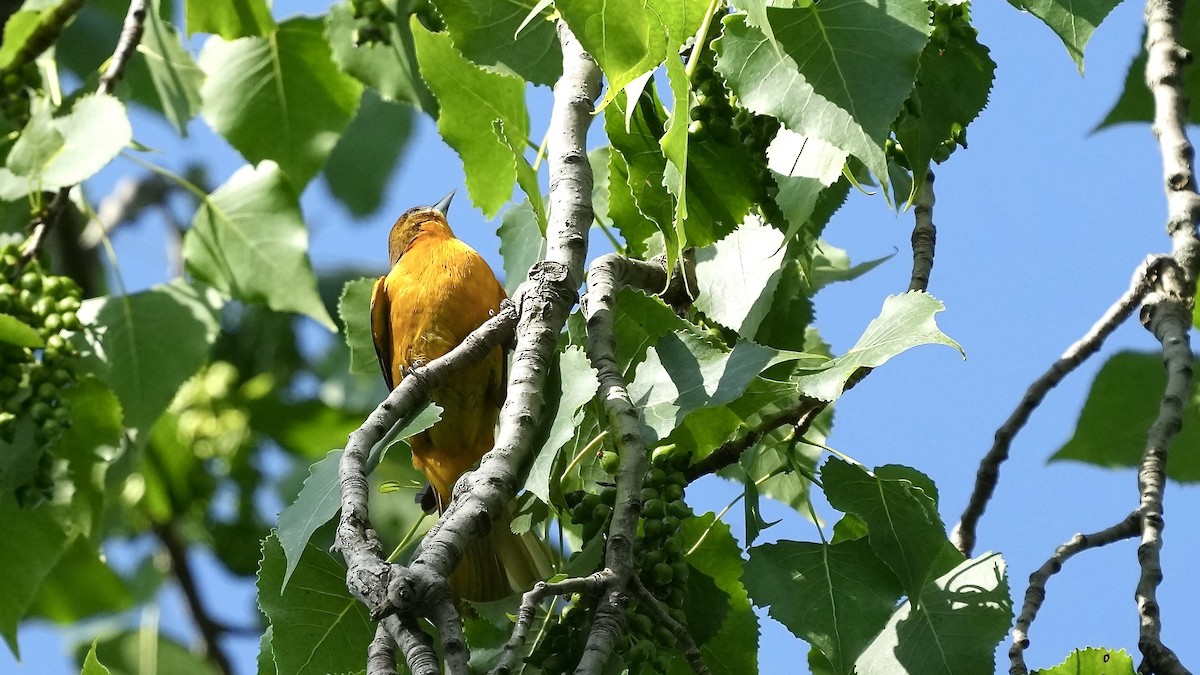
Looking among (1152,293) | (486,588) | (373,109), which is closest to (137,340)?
(486,588)

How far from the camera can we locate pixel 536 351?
6.36 ft

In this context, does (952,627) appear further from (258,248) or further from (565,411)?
(258,248)

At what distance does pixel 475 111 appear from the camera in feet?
8.62

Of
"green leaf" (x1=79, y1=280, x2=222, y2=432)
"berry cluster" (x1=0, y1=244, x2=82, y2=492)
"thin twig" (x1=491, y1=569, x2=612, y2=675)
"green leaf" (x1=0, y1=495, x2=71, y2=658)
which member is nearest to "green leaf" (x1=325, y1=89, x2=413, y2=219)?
"green leaf" (x1=79, y1=280, x2=222, y2=432)

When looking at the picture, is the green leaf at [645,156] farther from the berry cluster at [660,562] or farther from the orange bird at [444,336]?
the orange bird at [444,336]

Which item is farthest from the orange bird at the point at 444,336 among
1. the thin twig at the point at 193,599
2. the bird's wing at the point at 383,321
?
the thin twig at the point at 193,599

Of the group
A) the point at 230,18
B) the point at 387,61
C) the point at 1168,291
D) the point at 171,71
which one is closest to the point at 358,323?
the point at 387,61

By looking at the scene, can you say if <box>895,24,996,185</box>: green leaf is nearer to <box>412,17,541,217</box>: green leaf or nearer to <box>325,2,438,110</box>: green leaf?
<box>412,17,541,217</box>: green leaf

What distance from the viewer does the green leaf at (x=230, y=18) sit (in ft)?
11.3

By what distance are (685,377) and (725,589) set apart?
482 mm

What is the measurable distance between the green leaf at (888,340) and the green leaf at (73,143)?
1917mm

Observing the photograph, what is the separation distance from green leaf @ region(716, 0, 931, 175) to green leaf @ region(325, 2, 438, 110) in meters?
1.87

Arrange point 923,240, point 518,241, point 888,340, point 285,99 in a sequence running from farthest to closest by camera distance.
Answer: point 285,99, point 518,241, point 923,240, point 888,340

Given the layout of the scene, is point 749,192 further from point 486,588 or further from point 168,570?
point 168,570
